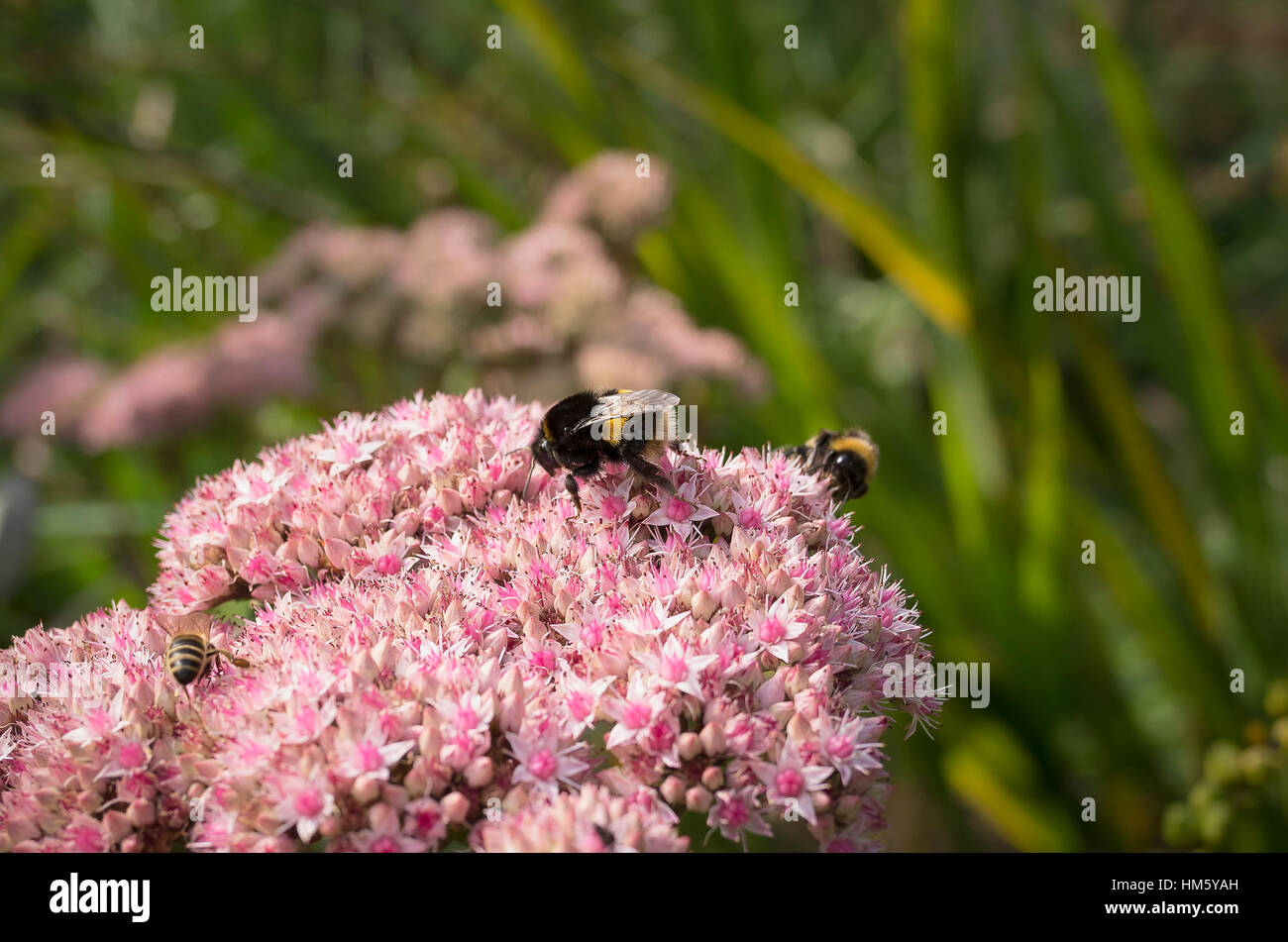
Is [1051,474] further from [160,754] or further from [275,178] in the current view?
[275,178]

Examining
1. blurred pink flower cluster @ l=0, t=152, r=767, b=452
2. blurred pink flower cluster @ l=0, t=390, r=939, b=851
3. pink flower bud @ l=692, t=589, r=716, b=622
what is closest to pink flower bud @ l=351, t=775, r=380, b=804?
blurred pink flower cluster @ l=0, t=390, r=939, b=851

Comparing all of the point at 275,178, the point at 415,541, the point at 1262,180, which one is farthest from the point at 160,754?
the point at 1262,180

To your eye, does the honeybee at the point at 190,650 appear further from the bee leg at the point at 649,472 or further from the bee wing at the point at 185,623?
the bee leg at the point at 649,472

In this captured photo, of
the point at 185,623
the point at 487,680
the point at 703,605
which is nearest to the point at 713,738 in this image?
the point at 703,605

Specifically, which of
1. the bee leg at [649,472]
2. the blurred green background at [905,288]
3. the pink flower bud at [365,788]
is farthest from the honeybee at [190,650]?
the blurred green background at [905,288]

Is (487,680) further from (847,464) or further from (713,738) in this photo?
(847,464)
